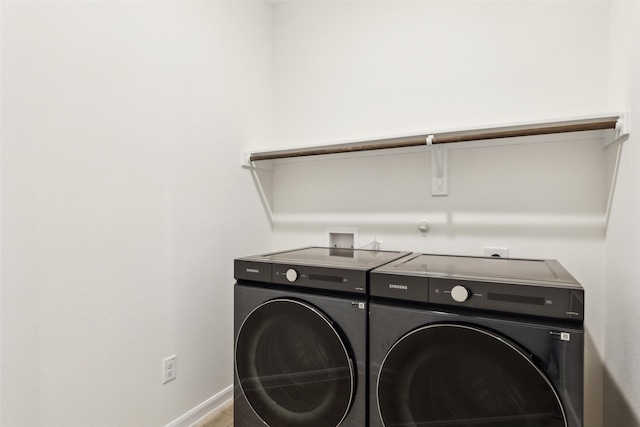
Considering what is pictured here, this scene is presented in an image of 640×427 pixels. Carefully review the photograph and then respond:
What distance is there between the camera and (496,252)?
5.33 ft

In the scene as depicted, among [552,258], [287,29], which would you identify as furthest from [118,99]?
[552,258]

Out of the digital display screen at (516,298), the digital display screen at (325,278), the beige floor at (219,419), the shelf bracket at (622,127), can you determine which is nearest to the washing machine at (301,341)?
the digital display screen at (325,278)

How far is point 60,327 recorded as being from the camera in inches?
45.0

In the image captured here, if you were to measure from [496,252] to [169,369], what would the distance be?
160cm

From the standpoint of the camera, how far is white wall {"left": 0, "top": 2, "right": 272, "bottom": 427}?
1.05 meters

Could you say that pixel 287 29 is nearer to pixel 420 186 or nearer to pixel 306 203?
pixel 306 203

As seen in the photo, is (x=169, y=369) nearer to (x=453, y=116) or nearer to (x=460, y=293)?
(x=460, y=293)

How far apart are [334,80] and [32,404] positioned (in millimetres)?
1981

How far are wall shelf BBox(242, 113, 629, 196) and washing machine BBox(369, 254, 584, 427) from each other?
547 millimetres

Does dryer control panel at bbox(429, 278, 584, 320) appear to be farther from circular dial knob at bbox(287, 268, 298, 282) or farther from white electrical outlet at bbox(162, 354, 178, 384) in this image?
white electrical outlet at bbox(162, 354, 178, 384)

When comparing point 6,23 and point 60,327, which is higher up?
point 6,23

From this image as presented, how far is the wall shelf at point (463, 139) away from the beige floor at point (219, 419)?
1.32 m

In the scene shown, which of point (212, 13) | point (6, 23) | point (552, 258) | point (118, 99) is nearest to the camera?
point (6, 23)

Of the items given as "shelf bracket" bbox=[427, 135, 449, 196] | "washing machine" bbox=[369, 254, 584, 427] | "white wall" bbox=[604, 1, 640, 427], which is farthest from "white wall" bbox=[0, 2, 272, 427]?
"white wall" bbox=[604, 1, 640, 427]
